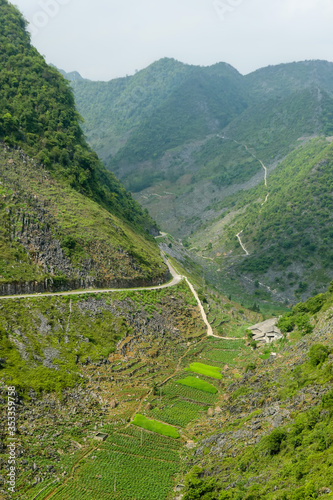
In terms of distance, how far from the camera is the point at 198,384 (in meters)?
60.5

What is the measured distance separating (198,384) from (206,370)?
16.1 ft

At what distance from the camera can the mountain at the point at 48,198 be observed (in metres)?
68.6

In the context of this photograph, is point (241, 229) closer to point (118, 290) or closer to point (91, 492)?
point (118, 290)

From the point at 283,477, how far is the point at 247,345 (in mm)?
45067

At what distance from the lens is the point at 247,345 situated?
7519 centimetres

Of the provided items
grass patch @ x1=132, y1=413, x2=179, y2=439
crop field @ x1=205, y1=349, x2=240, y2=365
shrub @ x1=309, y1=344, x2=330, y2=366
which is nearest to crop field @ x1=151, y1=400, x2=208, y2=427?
grass patch @ x1=132, y1=413, x2=179, y2=439

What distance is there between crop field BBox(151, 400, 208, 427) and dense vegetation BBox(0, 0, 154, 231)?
5331 cm

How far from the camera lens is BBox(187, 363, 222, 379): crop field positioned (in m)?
63.9

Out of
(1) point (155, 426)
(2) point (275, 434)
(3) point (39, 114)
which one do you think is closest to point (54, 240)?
(1) point (155, 426)

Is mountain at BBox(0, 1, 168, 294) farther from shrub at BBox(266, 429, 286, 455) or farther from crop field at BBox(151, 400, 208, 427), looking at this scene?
shrub at BBox(266, 429, 286, 455)

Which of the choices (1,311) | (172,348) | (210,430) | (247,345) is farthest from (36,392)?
(247,345)

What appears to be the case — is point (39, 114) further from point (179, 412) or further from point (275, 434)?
point (275, 434)

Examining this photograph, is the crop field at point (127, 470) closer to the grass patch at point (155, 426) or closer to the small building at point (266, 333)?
the grass patch at point (155, 426)

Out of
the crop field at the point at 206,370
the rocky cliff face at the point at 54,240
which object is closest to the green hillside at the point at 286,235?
the rocky cliff face at the point at 54,240
